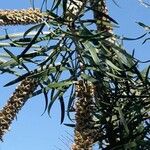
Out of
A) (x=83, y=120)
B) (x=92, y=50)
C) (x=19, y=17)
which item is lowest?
(x=83, y=120)

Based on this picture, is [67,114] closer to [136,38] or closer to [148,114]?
[136,38]

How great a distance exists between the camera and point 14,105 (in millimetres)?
1387

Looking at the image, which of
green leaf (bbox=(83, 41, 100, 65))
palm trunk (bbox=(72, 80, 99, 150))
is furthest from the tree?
palm trunk (bbox=(72, 80, 99, 150))

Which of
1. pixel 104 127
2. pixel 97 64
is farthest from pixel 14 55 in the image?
pixel 104 127

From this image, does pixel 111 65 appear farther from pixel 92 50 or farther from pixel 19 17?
pixel 19 17

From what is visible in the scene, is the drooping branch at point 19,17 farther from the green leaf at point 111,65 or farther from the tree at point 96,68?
the green leaf at point 111,65

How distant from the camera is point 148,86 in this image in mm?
2768

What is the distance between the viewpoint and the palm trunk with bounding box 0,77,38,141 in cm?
132

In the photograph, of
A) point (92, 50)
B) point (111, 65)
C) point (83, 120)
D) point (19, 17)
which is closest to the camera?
point (83, 120)

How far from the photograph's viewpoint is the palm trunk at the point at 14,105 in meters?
1.32

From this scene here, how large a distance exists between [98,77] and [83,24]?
260 mm

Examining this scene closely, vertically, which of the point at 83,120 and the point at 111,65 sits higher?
the point at 111,65

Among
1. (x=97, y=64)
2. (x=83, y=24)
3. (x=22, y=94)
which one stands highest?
(x=83, y=24)

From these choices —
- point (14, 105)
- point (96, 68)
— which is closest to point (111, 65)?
point (96, 68)
